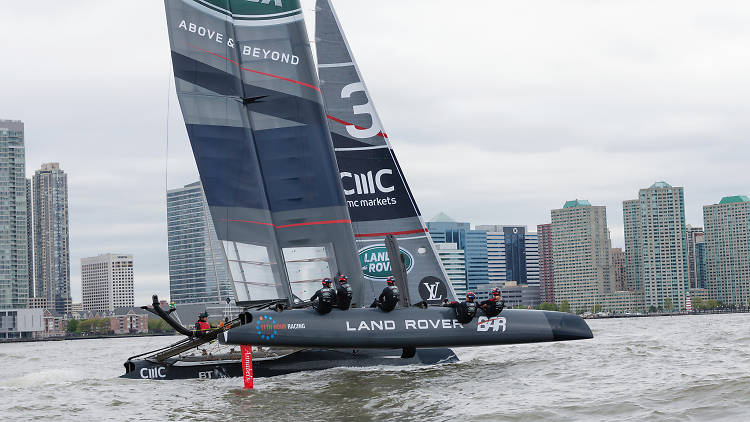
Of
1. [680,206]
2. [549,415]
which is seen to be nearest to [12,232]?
[680,206]

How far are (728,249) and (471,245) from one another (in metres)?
44.4

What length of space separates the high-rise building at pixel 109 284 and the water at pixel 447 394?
154991mm

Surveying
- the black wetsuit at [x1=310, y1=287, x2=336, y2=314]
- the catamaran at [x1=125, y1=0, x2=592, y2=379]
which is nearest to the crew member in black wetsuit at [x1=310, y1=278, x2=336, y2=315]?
the black wetsuit at [x1=310, y1=287, x2=336, y2=314]

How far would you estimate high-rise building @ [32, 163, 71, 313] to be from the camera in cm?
14938

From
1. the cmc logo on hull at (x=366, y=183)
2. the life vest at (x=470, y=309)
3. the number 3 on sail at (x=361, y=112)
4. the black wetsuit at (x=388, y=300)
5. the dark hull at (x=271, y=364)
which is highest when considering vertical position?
the number 3 on sail at (x=361, y=112)

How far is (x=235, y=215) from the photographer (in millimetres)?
15750

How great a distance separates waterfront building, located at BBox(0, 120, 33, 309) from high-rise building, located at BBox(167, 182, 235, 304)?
A: 178 ft

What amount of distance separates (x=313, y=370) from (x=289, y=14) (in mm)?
6281

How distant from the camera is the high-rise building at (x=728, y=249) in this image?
15400 centimetres

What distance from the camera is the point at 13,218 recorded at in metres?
127

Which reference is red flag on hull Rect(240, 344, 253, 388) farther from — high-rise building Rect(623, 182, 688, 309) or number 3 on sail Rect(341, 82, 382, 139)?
high-rise building Rect(623, 182, 688, 309)

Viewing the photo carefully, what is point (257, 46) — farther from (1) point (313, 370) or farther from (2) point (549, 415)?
(2) point (549, 415)

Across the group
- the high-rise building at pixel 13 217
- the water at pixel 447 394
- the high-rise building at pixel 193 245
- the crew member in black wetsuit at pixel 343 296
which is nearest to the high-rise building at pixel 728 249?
the high-rise building at pixel 193 245

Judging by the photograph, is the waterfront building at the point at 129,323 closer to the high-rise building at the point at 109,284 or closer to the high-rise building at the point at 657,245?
the high-rise building at the point at 109,284
